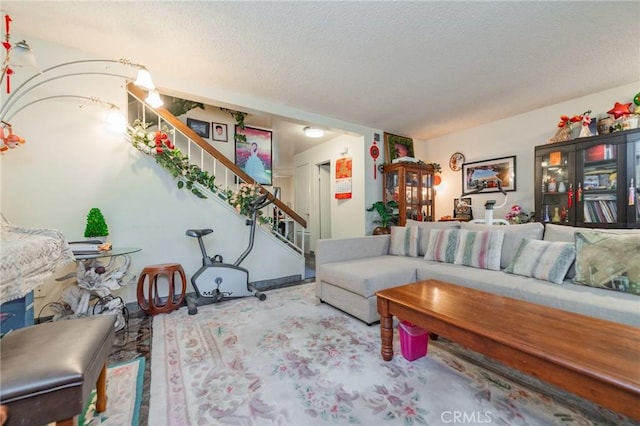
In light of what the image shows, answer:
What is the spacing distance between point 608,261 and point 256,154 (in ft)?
14.5

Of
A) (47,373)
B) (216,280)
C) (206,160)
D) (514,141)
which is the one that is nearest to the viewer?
(47,373)

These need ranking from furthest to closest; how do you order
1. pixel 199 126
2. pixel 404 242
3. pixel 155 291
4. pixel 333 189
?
pixel 333 189
pixel 199 126
pixel 404 242
pixel 155 291

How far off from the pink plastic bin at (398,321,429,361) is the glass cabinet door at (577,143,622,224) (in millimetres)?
2895

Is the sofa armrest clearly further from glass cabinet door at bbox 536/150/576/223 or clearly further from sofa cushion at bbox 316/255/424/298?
glass cabinet door at bbox 536/150/576/223

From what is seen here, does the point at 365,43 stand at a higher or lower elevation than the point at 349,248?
higher

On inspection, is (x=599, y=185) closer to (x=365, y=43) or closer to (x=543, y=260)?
(x=543, y=260)

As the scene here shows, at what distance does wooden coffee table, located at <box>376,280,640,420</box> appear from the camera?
843 mm

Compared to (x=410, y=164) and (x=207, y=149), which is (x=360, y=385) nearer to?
(x=207, y=149)

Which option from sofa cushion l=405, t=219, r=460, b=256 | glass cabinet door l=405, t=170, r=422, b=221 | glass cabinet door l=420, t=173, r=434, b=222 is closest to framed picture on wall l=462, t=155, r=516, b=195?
glass cabinet door l=420, t=173, r=434, b=222

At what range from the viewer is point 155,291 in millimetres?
2512

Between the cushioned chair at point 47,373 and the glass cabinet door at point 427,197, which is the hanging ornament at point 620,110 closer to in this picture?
the glass cabinet door at point 427,197

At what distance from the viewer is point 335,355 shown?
1.70m

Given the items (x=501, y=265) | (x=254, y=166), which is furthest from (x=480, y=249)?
(x=254, y=166)

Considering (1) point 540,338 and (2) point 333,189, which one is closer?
(1) point 540,338
